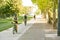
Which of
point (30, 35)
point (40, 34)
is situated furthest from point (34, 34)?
point (30, 35)

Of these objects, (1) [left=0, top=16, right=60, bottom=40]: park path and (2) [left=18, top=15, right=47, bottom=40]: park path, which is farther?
(1) [left=0, top=16, right=60, bottom=40]: park path

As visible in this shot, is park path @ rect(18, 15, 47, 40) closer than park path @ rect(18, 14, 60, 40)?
Yes

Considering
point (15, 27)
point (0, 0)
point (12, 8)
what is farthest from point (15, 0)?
point (15, 27)

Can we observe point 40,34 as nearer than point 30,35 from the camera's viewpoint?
No

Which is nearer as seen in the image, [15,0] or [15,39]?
[15,39]

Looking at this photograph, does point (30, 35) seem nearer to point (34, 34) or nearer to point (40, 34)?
point (34, 34)

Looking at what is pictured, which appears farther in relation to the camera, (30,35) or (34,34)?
(34,34)

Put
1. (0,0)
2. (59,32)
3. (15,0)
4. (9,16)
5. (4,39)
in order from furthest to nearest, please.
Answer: (9,16)
(15,0)
(0,0)
(59,32)
(4,39)

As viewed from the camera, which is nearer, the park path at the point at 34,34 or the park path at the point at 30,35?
the park path at the point at 34,34

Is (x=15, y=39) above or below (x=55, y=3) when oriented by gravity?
below

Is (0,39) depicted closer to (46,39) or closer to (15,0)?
(46,39)

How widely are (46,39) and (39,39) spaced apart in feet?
1.75

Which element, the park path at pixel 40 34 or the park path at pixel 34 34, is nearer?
the park path at pixel 34 34

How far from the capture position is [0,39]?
1619cm
